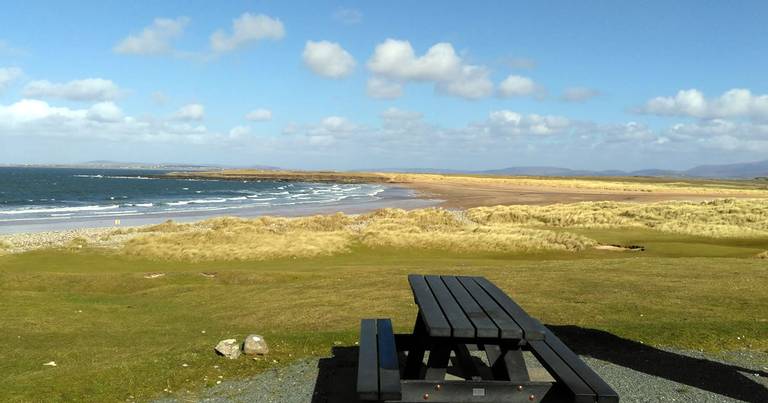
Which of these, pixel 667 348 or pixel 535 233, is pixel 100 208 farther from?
pixel 667 348

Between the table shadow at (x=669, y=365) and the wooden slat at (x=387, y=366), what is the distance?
433cm

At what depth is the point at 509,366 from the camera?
621 cm

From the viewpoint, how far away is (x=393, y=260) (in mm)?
27438

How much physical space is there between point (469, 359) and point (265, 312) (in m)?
7.99

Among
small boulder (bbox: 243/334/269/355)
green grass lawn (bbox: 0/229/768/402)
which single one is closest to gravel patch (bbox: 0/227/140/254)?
green grass lawn (bbox: 0/229/768/402)

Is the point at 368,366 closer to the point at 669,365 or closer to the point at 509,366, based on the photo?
the point at 509,366

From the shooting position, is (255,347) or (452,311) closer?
(452,311)

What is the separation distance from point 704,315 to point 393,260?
16.6m

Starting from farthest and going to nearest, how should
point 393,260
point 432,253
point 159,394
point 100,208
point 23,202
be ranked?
point 23,202, point 100,208, point 432,253, point 393,260, point 159,394

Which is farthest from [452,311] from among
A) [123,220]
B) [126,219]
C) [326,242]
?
[126,219]

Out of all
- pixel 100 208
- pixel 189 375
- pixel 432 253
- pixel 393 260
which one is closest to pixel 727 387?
pixel 189 375

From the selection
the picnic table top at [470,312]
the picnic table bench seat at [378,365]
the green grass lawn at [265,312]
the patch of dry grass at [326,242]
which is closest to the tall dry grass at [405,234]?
the patch of dry grass at [326,242]

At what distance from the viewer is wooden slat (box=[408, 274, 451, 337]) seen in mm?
5508

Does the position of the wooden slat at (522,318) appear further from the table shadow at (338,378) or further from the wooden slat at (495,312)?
the table shadow at (338,378)
